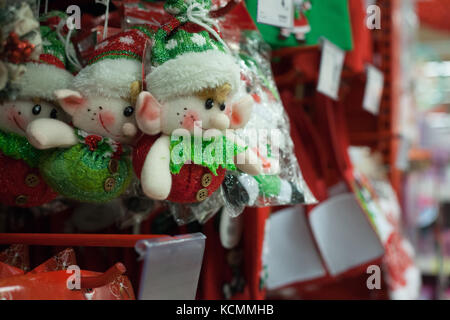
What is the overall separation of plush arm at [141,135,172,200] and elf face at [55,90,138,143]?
0.15ft

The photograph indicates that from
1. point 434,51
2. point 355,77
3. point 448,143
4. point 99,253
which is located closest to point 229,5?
point 99,253

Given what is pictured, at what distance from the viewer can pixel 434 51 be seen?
125 inches

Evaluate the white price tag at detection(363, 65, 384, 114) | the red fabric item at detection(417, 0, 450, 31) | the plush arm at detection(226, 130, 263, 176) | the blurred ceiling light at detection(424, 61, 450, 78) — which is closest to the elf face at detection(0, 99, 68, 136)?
the plush arm at detection(226, 130, 263, 176)

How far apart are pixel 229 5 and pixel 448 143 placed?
7.98 feet

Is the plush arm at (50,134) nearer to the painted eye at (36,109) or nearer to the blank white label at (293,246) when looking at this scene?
the painted eye at (36,109)

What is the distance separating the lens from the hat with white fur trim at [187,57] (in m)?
0.53

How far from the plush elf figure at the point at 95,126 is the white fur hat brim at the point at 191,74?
0.12ft

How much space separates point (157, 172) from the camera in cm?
52

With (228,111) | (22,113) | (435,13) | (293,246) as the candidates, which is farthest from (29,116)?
(435,13)

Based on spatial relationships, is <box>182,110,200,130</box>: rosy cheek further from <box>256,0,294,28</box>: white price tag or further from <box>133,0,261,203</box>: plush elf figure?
<box>256,0,294,28</box>: white price tag

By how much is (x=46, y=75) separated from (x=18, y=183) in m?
0.14

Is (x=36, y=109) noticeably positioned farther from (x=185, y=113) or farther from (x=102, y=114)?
(x=185, y=113)

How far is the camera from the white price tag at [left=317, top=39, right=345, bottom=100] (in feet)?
3.25

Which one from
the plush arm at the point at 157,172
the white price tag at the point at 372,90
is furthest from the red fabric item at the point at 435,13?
the plush arm at the point at 157,172
